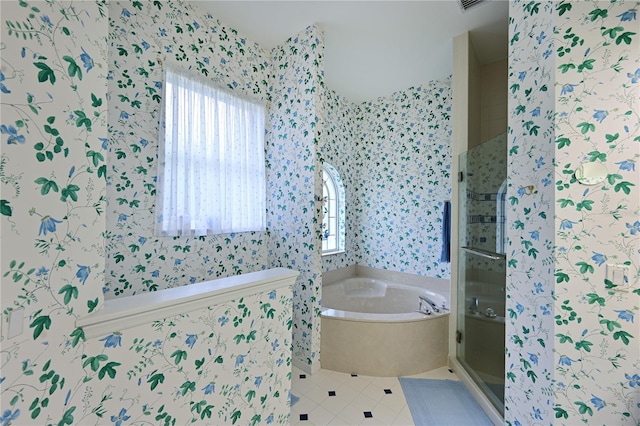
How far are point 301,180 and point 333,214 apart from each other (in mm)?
1634

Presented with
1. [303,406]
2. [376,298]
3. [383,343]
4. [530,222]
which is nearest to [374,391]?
[383,343]

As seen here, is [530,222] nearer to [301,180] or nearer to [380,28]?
[301,180]

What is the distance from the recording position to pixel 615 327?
42.8 inches

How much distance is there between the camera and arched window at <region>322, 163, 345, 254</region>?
3.83m

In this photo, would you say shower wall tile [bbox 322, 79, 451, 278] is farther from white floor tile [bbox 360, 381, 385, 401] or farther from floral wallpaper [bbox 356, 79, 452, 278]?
white floor tile [bbox 360, 381, 385, 401]

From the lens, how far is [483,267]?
216cm

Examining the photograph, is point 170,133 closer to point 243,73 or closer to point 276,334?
point 243,73

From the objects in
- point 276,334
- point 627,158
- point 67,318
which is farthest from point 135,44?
point 627,158

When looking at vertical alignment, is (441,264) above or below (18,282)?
below

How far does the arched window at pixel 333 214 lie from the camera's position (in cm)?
383

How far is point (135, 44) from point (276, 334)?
7.34 feet

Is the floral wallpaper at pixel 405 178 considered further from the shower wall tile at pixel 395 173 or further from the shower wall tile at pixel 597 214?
the shower wall tile at pixel 597 214

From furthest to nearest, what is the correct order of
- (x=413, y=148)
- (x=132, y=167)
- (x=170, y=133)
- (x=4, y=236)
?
(x=413, y=148)
(x=170, y=133)
(x=132, y=167)
(x=4, y=236)

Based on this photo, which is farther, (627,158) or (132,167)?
(132,167)
